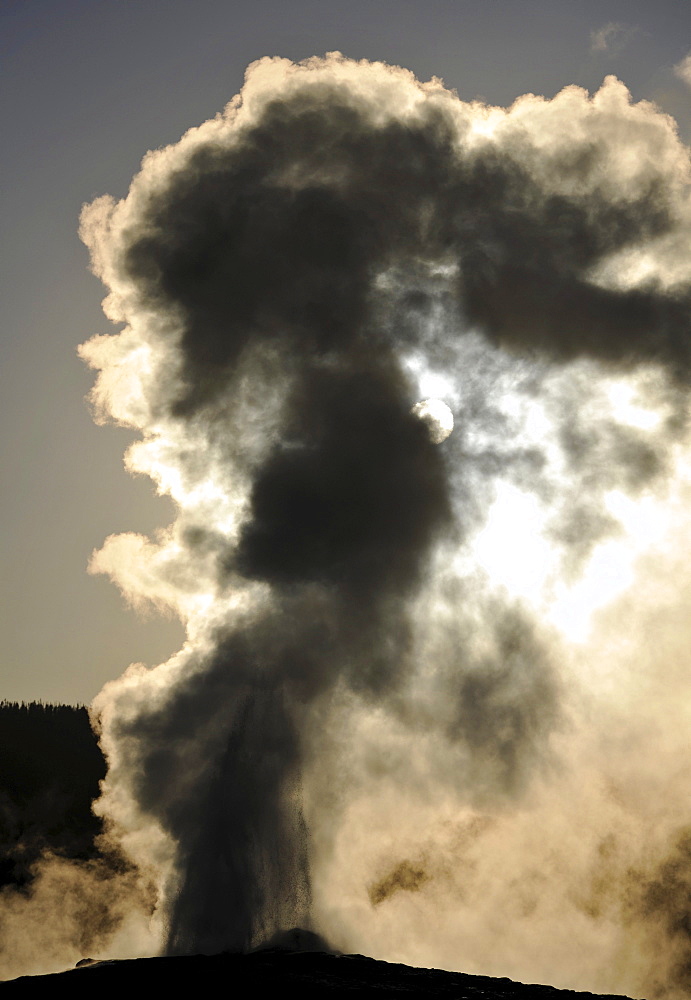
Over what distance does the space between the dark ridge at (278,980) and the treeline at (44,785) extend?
17305mm

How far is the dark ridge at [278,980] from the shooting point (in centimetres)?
1919

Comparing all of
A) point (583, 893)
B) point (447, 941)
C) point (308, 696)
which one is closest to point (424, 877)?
point (447, 941)

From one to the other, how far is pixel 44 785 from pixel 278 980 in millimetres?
77668

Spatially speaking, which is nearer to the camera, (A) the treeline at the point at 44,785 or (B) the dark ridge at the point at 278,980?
(B) the dark ridge at the point at 278,980

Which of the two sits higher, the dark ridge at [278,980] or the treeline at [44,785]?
the treeline at [44,785]

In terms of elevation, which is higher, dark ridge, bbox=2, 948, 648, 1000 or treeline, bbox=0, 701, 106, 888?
treeline, bbox=0, 701, 106, 888

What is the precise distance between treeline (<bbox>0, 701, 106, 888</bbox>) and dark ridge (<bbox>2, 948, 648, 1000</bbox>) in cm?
1730

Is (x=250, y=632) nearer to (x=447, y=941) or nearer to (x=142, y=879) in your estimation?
(x=142, y=879)

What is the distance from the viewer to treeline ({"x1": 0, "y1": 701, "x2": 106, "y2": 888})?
4481 cm

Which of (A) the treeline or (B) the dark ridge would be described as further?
(A) the treeline

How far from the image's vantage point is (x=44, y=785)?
88.0m

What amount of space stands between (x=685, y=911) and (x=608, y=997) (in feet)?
98.0

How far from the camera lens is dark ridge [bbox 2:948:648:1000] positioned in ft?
63.0

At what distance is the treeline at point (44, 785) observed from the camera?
147 feet
